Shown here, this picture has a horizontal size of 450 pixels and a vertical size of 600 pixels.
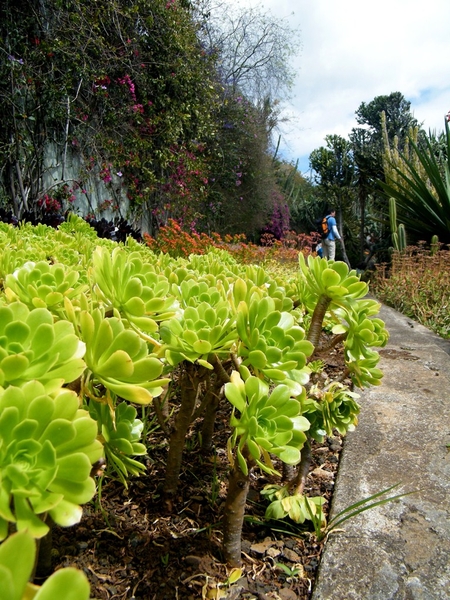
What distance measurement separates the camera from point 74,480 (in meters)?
0.40

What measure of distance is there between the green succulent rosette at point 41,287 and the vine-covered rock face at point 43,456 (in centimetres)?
34

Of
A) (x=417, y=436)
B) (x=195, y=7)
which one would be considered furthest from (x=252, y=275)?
(x=195, y=7)

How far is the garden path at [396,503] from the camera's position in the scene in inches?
35.7

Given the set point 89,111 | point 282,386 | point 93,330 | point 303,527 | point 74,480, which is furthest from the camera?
point 89,111

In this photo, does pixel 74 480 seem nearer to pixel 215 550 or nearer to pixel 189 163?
pixel 215 550

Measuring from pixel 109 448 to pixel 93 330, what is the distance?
310 millimetres

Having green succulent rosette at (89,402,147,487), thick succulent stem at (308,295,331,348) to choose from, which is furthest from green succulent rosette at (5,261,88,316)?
thick succulent stem at (308,295,331,348)

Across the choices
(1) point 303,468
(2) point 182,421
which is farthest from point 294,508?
(2) point 182,421

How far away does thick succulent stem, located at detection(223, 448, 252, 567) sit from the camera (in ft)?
2.86

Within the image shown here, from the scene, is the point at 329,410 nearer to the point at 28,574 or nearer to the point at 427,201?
the point at 28,574

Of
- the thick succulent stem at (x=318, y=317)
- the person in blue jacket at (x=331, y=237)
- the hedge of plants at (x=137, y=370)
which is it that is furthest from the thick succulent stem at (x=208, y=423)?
the person in blue jacket at (x=331, y=237)

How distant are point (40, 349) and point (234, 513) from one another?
1.98 ft

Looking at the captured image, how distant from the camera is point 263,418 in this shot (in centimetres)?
71

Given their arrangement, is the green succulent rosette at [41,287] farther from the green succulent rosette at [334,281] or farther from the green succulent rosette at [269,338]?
the green succulent rosette at [334,281]
